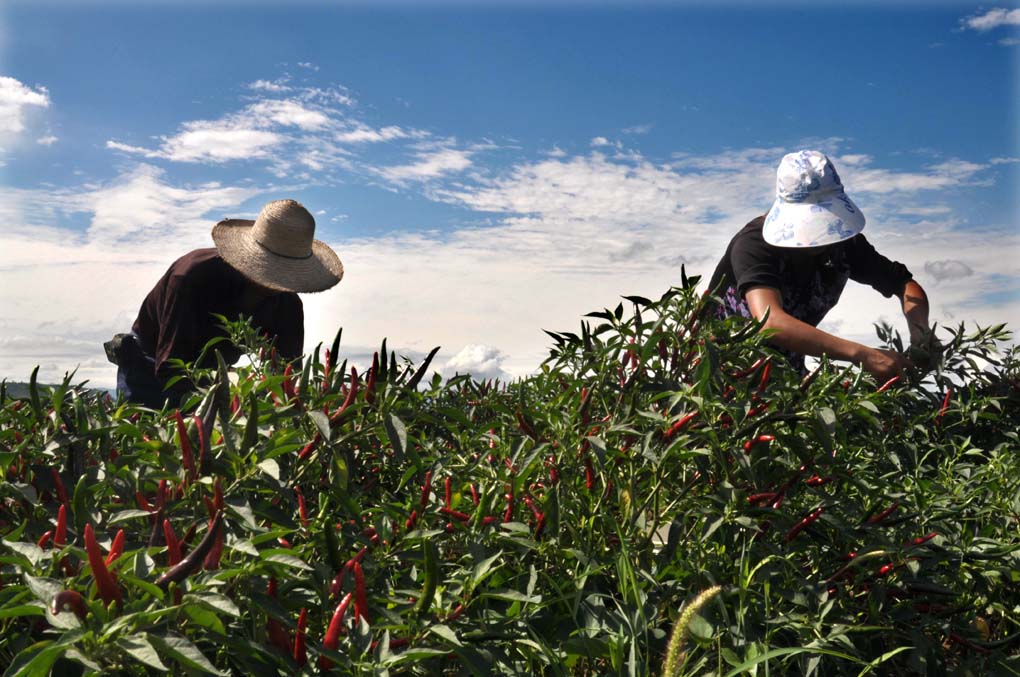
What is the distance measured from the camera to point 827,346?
11.2ft

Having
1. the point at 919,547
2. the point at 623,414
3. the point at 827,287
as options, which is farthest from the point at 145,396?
the point at 919,547

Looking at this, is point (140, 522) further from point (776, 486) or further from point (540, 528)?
point (776, 486)

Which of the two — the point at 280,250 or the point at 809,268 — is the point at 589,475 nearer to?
the point at 809,268

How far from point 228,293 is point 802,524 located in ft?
A: 12.9

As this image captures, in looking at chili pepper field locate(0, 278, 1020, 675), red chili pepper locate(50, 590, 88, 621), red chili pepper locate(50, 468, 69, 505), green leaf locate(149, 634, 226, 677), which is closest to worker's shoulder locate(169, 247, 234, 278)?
chili pepper field locate(0, 278, 1020, 675)

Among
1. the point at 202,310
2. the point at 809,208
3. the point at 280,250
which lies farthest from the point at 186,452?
the point at 280,250

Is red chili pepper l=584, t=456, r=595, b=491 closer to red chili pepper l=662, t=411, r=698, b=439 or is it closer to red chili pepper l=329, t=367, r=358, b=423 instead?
red chili pepper l=662, t=411, r=698, b=439

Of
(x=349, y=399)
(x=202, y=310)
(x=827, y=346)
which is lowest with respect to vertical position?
(x=827, y=346)

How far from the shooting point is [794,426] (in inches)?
71.2

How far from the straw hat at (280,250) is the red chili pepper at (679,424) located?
3392mm

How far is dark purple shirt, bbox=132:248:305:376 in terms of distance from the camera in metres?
4.69

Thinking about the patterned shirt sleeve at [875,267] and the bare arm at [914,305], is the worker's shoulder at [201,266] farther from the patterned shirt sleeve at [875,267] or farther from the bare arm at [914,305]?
the bare arm at [914,305]

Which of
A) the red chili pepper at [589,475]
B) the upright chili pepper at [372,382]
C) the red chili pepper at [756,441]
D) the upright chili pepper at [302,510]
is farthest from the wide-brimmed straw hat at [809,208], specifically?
the upright chili pepper at [302,510]

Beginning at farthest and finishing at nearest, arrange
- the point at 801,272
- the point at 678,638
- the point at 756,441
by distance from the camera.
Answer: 1. the point at 801,272
2. the point at 756,441
3. the point at 678,638
